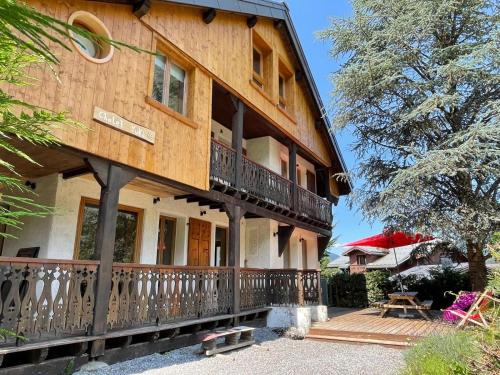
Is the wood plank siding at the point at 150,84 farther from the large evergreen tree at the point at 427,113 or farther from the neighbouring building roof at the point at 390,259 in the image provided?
the neighbouring building roof at the point at 390,259

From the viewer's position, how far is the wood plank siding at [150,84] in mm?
5883

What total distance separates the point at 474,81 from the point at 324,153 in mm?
6454

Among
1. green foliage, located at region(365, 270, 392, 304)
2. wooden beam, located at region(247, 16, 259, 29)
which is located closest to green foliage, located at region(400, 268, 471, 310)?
green foliage, located at region(365, 270, 392, 304)

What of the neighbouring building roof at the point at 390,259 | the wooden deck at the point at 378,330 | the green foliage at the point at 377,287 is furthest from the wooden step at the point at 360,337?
the neighbouring building roof at the point at 390,259

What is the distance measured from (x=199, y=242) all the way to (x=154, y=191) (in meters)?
2.54

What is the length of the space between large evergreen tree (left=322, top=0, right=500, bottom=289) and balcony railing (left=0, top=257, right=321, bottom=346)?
5890mm

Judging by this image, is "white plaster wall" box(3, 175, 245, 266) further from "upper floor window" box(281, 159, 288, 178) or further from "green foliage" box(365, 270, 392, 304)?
"green foliage" box(365, 270, 392, 304)

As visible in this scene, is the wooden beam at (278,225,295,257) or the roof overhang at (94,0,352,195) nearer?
the roof overhang at (94,0,352,195)

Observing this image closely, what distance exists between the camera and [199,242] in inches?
431

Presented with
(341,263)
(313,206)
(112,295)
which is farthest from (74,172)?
(341,263)

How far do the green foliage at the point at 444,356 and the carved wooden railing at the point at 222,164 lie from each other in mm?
5682

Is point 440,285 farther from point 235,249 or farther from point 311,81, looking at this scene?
point 235,249

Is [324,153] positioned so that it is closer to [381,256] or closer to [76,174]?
[76,174]

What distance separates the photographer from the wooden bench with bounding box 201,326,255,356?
700cm
